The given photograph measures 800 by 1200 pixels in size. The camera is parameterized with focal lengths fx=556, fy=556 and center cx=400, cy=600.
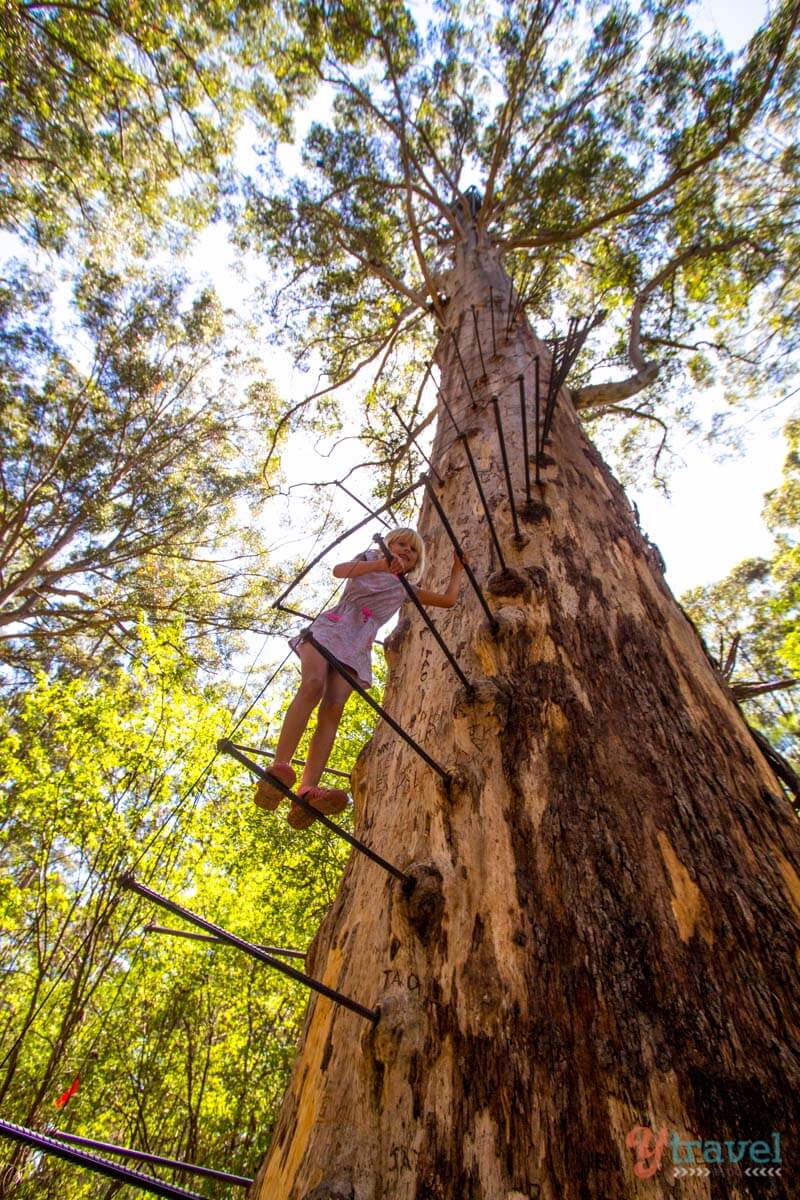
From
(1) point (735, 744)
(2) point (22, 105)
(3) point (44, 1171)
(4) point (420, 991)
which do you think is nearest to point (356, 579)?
(1) point (735, 744)

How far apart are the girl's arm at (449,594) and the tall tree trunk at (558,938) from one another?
21 cm

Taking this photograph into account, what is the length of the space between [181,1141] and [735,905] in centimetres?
605

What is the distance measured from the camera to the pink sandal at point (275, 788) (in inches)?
65.1

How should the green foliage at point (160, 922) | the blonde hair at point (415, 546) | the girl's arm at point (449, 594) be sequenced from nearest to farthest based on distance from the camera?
1. the girl's arm at point (449, 594)
2. the blonde hair at point (415, 546)
3. the green foliage at point (160, 922)

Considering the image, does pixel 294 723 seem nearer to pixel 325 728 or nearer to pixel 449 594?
pixel 325 728

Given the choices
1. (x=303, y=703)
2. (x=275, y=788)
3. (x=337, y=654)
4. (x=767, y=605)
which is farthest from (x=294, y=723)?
(x=767, y=605)

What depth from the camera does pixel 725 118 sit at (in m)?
6.29

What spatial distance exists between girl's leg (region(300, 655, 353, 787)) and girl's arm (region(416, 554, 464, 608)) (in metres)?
0.50

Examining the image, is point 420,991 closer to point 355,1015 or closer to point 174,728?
point 355,1015

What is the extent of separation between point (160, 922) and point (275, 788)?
4.48 meters
